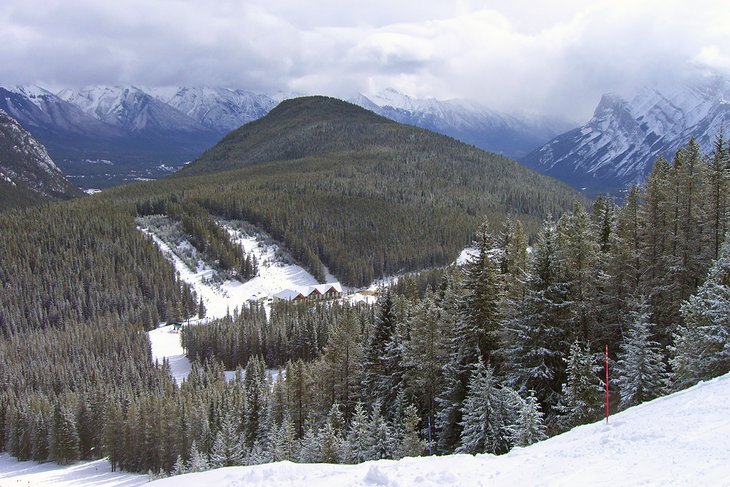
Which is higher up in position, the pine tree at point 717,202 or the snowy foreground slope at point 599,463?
the pine tree at point 717,202

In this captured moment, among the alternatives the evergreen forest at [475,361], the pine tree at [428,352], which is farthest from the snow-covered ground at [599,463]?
the pine tree at [428,352]

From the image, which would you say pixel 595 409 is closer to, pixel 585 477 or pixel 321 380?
pixel 585 477

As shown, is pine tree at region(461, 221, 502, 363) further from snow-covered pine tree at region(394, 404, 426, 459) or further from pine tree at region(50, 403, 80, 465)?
pine tree at region(50, 403, 80, 465)

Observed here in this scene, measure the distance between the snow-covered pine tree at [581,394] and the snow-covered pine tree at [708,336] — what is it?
3.67 meters

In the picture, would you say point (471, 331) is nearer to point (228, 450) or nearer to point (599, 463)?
point (599, 463)

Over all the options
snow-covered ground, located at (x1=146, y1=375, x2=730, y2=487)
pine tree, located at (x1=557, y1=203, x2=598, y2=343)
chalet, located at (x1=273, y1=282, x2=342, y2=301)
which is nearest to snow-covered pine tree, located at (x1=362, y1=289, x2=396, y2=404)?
pine tree, located at (x1=557, y1=203, x2=598, y2=343)

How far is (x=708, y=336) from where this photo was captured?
24250mm

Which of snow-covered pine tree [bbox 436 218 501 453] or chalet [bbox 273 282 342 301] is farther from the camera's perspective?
chalet [bbox 273 282 342 301]

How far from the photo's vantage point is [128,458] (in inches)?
2906

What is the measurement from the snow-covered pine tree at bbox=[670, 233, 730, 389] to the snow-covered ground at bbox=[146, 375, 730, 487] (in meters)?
3.68

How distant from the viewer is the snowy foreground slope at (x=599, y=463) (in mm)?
14461

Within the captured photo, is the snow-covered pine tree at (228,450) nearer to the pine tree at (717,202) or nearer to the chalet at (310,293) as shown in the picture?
the pine tree at (717,202)

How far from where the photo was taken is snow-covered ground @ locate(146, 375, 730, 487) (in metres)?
14.5

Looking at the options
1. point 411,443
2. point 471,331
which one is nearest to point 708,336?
point 471,331
